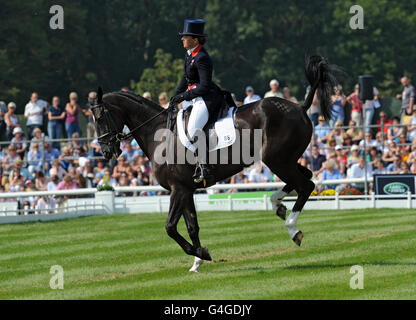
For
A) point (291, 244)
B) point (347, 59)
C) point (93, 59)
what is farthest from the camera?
point (347, 59)

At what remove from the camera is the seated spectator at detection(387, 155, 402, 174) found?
25844 mm

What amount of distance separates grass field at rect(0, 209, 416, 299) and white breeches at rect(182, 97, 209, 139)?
79.0 inches

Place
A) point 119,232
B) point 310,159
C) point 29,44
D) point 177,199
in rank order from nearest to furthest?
point 177,199, point 119,232, point 310,159, point 29,44

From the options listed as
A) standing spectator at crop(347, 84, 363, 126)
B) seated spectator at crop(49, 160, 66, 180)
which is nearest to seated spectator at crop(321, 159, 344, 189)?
standing spectator at crop(347, 84, 363, 126)

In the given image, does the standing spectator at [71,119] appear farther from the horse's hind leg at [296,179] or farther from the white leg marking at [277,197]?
the horse's hind leg at [296,179]

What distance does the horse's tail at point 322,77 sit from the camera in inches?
600

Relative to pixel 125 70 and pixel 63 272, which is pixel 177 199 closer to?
pixel 63 272

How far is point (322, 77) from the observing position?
602 inches

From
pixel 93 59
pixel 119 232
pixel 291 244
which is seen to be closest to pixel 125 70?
pixel 93 59

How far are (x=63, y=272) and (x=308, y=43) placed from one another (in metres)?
49.6

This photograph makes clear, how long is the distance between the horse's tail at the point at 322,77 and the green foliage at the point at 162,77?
37.9m

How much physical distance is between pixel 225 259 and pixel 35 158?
52.2ft

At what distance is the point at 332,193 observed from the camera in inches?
982

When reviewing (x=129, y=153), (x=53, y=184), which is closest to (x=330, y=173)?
(x=129, y=153)
